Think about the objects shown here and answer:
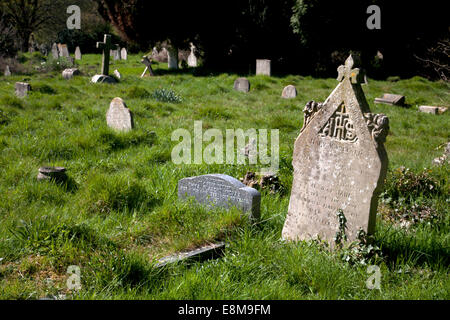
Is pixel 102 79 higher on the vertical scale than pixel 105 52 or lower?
lower

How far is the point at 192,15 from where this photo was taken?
21.2 m

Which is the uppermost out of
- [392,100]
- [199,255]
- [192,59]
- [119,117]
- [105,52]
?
[192,59]

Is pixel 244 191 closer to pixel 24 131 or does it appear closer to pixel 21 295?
pixel 21 295

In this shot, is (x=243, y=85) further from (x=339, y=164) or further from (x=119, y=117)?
(x=339, y=164)

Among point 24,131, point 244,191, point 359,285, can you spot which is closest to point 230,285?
point 359,285

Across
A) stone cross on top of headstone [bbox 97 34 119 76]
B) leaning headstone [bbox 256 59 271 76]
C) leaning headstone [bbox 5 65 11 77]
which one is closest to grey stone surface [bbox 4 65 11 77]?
leaning headstone [bbox 5 65 11 77]

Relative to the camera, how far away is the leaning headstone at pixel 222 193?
15.5 ft

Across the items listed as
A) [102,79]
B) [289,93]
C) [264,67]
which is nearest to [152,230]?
[289,93]

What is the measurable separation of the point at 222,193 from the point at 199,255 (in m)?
1.20

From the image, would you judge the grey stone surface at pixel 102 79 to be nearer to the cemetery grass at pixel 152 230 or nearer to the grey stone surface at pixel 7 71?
the grey stone surface at pixel 7 71

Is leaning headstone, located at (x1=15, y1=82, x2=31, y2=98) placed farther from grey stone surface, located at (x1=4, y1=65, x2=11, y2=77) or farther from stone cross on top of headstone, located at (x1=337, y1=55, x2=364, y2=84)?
stone cross on top of headstone, located at (x1=337, y1=55, x2=364, y2=84)

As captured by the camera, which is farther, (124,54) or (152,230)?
(124,54)

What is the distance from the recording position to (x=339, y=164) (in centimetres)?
411

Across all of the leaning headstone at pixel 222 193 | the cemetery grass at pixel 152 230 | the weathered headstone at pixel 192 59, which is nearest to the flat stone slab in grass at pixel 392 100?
the cemetery grass at pixel 152 230
